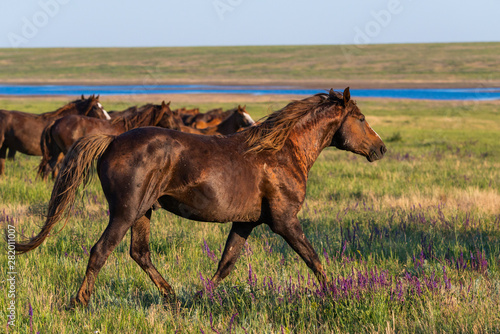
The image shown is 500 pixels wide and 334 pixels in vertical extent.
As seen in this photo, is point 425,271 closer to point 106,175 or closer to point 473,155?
point 106,175

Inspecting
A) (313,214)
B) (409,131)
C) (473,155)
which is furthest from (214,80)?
(313,214)

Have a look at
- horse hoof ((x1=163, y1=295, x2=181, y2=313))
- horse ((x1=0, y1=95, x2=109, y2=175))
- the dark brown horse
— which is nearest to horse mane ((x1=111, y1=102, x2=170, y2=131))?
horse ((x1=0, y1=95, x2=109, y2=175))

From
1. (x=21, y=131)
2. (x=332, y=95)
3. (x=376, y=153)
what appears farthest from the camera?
(x=21, y=131)

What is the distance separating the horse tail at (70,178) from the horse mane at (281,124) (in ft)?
3.86

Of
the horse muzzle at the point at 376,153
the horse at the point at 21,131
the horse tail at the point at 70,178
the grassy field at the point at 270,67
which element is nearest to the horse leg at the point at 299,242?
the horse muzzle at the point at 376,153

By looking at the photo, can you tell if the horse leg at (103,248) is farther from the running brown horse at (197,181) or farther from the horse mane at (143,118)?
the horse mane at (143,118)

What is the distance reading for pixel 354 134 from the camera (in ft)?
Result: 17.0

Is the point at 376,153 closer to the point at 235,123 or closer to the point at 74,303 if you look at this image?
the point at 74,303

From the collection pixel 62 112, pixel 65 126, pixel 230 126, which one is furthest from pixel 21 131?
pixel 230 126

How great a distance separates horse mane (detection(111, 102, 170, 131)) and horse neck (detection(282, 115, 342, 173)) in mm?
6238

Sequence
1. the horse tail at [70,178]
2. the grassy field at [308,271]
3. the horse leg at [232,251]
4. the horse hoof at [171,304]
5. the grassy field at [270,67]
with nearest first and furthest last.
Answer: the grassy field at [308,271] → the horse hoof at [171,304] → the horse tail at [70,178] → the horse leg at [232,251] → the grassy field at [270,67]

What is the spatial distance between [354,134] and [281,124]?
0.80m

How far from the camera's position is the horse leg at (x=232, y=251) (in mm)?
4801

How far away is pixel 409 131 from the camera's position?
25.1m
